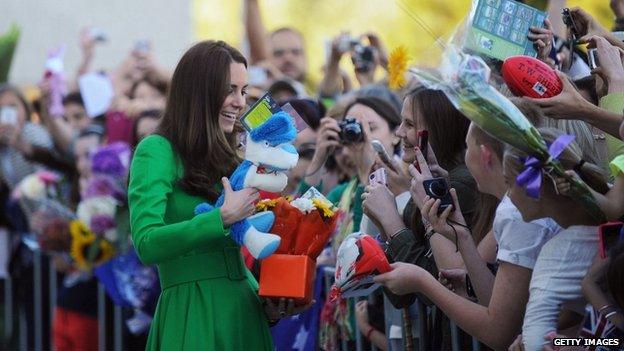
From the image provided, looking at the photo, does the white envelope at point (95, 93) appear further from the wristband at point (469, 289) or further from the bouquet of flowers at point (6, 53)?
the wristband at point (469, 289)

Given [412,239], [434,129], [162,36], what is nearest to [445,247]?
[412,239]

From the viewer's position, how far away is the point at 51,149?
10.1 m

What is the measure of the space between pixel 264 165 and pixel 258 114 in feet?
0.95

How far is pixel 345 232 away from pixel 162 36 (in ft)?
33.0

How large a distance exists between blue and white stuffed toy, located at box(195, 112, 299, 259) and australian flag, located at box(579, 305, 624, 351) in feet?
4.11

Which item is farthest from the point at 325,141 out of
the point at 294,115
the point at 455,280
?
the point at 455,280

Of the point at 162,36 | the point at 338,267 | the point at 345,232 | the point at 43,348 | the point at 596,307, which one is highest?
the point at 596,307

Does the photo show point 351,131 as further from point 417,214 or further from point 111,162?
point 111,162

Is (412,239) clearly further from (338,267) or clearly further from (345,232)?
(345,232)

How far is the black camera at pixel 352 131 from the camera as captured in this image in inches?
239

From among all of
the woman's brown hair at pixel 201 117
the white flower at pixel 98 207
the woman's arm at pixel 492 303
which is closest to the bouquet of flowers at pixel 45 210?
the white flower at pixel 98 207

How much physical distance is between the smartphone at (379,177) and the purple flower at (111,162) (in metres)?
3.34

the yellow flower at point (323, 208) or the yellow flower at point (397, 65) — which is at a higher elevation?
the yellow flower at point (397, 65)

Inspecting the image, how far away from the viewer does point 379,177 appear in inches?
205
